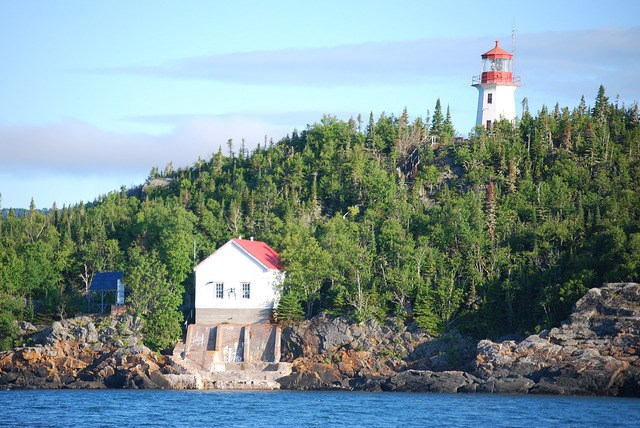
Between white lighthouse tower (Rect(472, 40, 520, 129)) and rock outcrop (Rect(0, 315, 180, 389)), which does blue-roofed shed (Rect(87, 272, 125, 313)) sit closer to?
rock outcrop (Rect(0, 315, 180, 389))

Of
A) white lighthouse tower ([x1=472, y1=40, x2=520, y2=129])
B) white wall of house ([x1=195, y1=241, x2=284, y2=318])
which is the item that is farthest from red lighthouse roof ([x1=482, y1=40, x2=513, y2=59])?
white wall of house ([x1=195, y1=241, x2=284, y2=318])

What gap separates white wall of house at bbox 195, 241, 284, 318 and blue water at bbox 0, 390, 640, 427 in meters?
7.83

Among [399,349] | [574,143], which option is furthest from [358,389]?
[574,143]

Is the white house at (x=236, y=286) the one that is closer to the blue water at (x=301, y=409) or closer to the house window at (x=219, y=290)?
the house window at (x=219, y=290)

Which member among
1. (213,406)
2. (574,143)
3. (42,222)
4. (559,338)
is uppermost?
(574,143)

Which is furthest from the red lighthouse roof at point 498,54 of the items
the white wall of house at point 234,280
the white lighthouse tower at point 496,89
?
the white wall of house at point 234,280

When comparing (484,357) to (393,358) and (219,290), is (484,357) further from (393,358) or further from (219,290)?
(219,290)

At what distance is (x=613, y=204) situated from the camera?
63.3 meters

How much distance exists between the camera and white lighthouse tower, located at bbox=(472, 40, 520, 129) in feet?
260

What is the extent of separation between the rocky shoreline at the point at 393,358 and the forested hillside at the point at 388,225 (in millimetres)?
1542

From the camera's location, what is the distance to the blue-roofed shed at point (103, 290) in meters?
67.6

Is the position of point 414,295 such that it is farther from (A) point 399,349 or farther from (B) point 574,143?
(B) point 574,143

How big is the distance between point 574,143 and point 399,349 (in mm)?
22605

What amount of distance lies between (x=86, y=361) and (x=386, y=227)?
19288 mm
